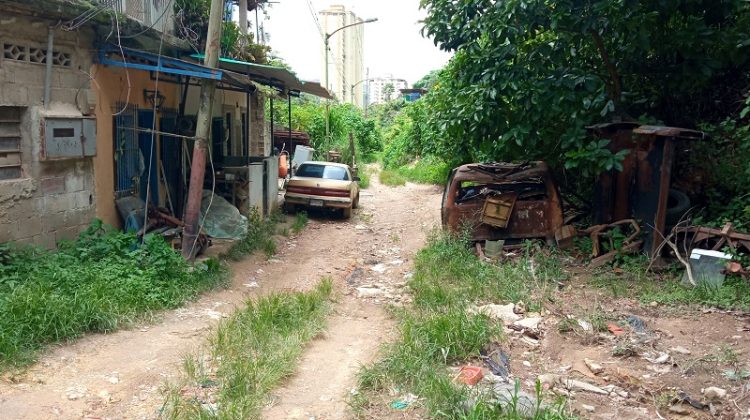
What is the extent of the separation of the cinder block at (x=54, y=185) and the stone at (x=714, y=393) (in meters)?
7.40

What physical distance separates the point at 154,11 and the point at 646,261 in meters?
8.87

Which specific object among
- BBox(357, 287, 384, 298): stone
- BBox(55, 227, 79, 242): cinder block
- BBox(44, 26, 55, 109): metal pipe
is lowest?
BBox(357, 287, 384, 298): stone

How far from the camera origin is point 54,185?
7.83 meters

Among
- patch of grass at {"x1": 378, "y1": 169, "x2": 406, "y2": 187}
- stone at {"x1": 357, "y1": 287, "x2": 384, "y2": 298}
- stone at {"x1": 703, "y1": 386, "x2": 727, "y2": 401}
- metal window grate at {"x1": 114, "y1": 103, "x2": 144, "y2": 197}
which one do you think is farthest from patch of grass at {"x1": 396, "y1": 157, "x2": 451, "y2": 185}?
stone at {"x1": 703, "y1": 386, "x2": 727, "y2": 401}

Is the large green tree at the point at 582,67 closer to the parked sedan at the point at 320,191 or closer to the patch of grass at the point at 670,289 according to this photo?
the patch of grass at the point at 670,289

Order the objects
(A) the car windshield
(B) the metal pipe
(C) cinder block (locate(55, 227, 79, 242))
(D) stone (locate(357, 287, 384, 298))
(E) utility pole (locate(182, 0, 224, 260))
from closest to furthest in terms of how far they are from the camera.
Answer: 1. (B) the metal pipe
2. (C) cinder block (locate(55, 227, 79, 242))
3. (E) utility pole (locate(182, 0, 224, 260))
4. (D) stone (locate(357, 287, 384, 298))
5. (A) the car windshield

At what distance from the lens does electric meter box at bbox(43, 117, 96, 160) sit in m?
7.61

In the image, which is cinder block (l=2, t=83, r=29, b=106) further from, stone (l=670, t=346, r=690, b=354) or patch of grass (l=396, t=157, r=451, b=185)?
patch of grass (l=396, t=157, r=451, b=185)

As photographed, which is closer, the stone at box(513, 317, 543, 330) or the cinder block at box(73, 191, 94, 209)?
the stone at box(513, 317, 543, 330)

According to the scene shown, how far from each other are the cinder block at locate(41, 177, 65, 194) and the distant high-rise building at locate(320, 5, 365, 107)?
103ft

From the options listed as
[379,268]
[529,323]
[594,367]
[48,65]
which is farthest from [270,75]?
[594,367]

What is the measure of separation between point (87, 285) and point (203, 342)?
1.53 m

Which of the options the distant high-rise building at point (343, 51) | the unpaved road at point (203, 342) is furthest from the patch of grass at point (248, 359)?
the distant high-rise building at point (343, 51)

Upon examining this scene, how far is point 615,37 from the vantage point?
10.1m
